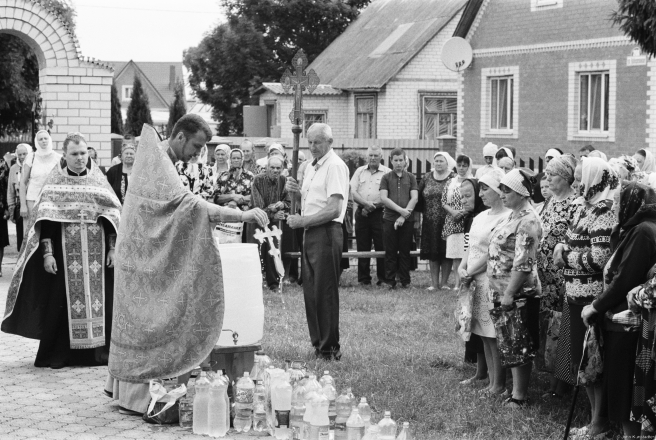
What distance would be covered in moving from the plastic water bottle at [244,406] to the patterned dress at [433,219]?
25.2ft

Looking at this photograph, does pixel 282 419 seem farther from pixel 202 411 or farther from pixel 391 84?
pixel 391 84

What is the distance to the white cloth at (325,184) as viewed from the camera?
9555mm

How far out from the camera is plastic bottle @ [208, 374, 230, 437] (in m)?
7.43

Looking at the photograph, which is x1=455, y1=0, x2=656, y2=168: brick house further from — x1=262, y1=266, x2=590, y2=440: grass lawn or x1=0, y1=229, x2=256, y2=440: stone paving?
x1=0, y1=229, x2=256, y2=440: stone paving

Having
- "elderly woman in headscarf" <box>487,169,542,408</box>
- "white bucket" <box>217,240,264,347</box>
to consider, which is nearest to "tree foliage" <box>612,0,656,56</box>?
"elderly woman in headscarf" <box>487,169,542,408</box>

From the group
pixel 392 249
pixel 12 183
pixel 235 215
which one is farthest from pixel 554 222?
pixel 12 183

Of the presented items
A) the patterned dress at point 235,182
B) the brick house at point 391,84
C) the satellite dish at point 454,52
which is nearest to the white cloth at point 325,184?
the patterned dress at point 235,182

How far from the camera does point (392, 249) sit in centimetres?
1523

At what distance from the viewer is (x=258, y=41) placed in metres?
49.8

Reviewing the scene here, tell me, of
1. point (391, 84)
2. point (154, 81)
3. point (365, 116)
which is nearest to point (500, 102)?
point (391, 84)

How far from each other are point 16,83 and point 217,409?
1357 inches

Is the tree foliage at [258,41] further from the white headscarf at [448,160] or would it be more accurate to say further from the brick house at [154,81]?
the brick house at [154,81]

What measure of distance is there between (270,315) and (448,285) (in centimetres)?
369

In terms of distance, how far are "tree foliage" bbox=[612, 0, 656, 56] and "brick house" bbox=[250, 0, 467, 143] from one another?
20402 millimetres
